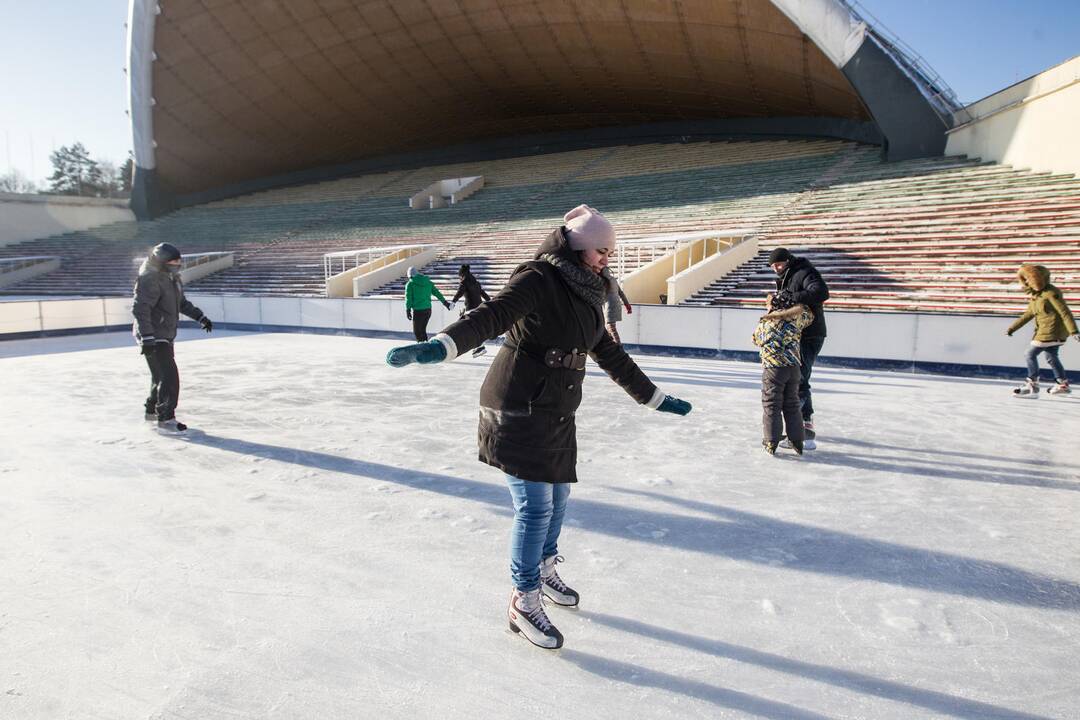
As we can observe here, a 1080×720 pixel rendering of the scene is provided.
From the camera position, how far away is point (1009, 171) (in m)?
16.0

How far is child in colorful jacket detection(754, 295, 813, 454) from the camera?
5.07 metres

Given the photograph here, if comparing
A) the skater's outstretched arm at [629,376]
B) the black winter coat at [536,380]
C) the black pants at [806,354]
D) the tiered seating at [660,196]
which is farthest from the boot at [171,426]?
the tiered seating at [660,196]

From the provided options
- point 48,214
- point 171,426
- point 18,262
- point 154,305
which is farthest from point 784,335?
point 48,214

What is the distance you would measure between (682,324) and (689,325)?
14 cm

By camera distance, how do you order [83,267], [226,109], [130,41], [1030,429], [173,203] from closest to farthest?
[1030,429] < [83,267] < [130,41] < [226,109] < [173,203]

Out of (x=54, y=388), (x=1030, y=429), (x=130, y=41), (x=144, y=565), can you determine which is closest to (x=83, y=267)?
(x=130, y=41)

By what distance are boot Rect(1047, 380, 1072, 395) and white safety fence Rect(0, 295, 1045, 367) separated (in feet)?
3.94

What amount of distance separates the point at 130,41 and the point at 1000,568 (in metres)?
37.4

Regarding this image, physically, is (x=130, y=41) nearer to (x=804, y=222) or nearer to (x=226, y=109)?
(x=226, y=109)

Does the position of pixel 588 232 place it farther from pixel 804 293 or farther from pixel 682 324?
pixel 682 324

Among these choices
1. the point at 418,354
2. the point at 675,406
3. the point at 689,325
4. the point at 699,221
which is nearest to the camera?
the point at 418,354

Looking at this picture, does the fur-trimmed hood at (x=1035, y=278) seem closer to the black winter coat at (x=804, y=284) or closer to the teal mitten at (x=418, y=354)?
the black winter coat at (x=804, y=284)

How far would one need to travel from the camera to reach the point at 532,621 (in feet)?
8.38

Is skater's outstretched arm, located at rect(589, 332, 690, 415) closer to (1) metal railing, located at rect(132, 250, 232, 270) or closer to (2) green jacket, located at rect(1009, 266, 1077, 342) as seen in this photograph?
(2) green jacket, located at rect(1009, 266, 1077, 342)
